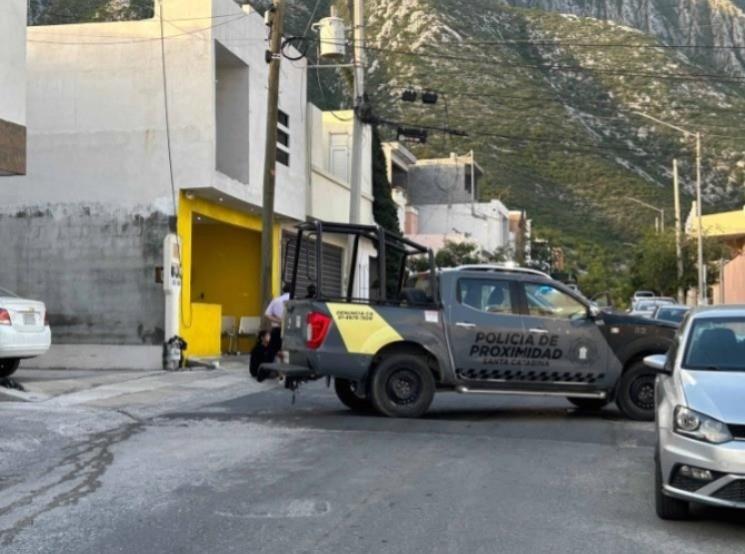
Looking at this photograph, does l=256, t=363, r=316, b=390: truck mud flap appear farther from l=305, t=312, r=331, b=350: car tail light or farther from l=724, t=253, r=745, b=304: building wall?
l=724, t=253, r=745, b=304: building wall

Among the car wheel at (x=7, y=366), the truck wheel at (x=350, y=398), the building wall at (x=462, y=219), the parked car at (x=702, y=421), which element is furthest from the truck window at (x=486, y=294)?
the building wall at (x=462, y=219)

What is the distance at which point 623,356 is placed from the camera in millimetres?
12297

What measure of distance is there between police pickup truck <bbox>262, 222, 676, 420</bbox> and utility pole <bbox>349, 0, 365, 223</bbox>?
10.8 m

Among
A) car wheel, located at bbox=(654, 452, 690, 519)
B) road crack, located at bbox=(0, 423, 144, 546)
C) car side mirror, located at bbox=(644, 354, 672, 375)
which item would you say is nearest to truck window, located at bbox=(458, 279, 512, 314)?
car side mirror, located at bbox=(644, 354, 672, 375)

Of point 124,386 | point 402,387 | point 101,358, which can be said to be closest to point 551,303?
point 402,387

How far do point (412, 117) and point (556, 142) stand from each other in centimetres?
1022

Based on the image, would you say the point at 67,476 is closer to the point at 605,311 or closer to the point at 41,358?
the point at 605,311

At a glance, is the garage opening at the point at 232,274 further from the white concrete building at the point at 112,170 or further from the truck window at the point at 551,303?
the truck window at the point at 551,303

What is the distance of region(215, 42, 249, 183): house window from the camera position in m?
21.2

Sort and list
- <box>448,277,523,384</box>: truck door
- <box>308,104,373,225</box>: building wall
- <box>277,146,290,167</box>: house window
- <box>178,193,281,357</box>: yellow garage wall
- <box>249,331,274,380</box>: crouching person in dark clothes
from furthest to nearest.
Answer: <box>308,104,373,225</box>: building wall → <box>277,146,290,167</box>: house window → <box>178,193,281,357</box>: yellow garage wall → <box>249,331,274,380</box>: crouching person in dark clothes → <box>448,277,523,384</box>: truck door

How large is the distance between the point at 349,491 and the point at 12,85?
29.1 ft

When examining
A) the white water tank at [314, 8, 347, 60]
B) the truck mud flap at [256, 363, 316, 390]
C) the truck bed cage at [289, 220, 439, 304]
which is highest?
the white water tank at [314, 8, 347, 60]

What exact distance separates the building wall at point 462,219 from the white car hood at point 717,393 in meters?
50.5

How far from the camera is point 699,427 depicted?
20.9 ft
